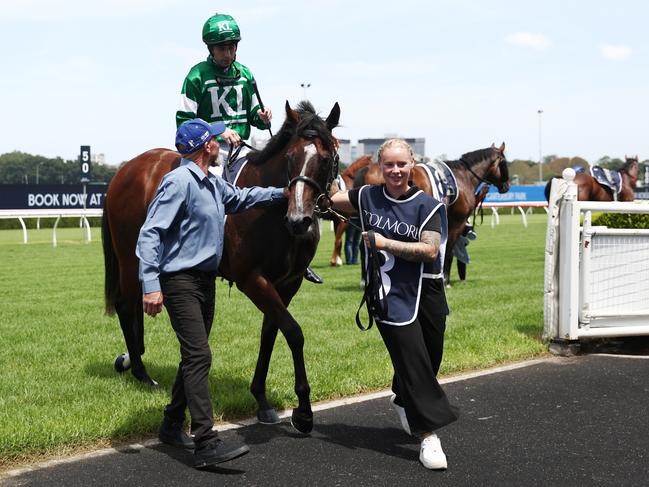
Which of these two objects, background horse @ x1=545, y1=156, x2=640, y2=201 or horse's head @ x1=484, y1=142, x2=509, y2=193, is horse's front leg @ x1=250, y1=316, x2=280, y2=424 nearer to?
horse's head @ x1=484, y1=142, x2=509, y2=193

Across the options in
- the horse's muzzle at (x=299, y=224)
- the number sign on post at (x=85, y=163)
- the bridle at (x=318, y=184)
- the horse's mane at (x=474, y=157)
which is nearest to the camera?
the horse's muzzle at (x=299, y=224)

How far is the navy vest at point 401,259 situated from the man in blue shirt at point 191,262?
93cm

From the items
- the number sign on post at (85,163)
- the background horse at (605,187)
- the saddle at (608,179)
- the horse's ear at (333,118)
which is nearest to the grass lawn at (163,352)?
the horse's ear at (333,118)

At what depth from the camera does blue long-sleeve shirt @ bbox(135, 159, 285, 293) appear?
13.9ft

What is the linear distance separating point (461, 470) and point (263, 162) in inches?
93.1

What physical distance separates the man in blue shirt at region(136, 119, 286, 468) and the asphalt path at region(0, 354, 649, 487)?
0.80 feet

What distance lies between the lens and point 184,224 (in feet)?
14.3

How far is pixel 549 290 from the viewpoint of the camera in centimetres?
731

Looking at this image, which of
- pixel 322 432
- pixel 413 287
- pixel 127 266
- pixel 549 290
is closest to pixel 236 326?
pixel 127 266

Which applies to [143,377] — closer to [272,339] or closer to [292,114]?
[272,339]

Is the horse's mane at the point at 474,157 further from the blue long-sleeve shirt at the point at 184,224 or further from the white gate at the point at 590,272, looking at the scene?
the blue long-sleeve shirt at the point at 184,224

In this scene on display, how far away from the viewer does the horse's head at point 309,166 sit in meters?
4.53

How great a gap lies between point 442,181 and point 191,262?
6.77 metres

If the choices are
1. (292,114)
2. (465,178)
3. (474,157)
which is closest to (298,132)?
(292,114)
